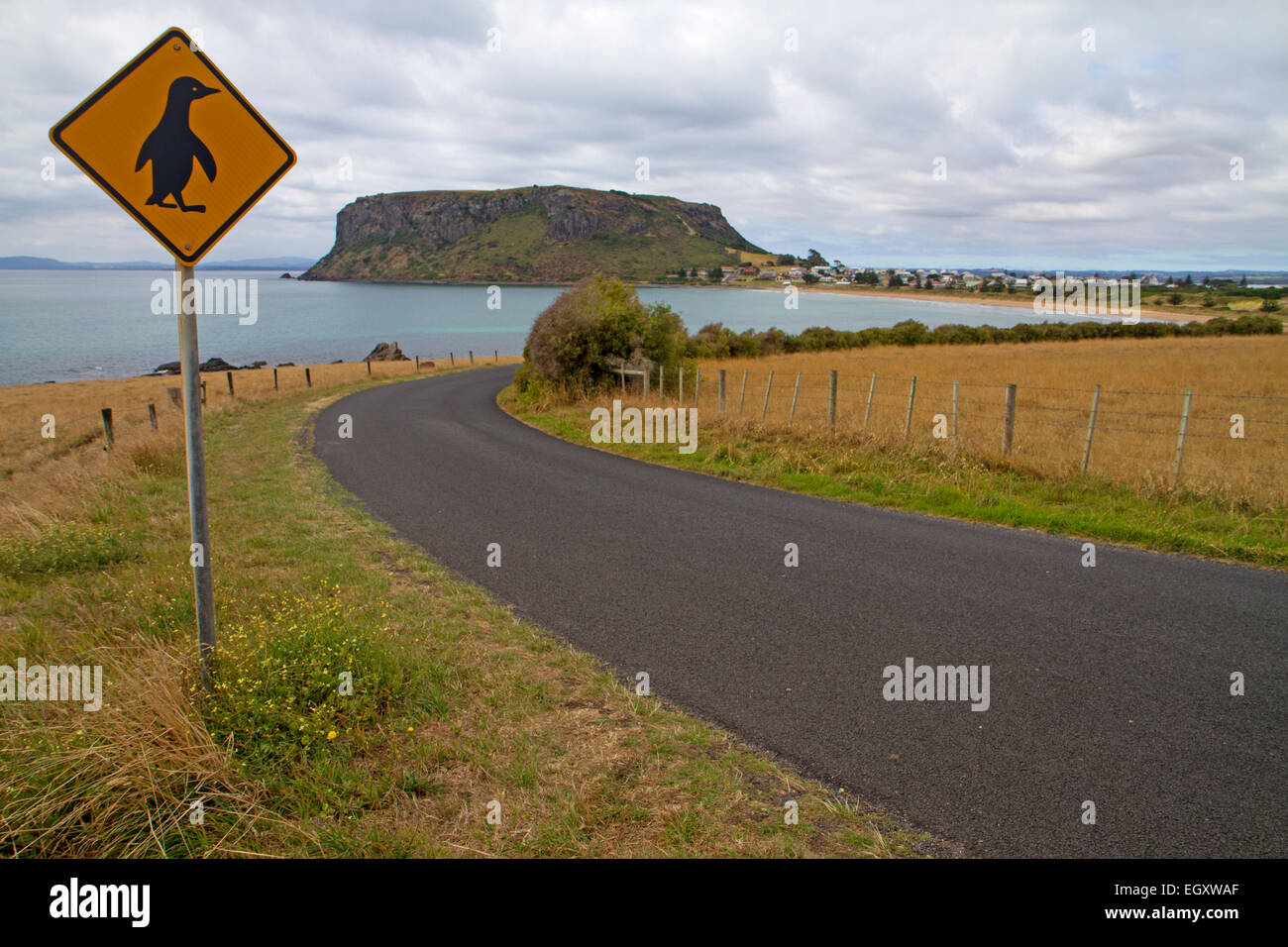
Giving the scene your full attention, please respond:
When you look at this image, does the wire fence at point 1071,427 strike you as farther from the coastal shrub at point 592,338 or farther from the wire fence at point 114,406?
the wire fence at point 114,406

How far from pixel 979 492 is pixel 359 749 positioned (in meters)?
9.86

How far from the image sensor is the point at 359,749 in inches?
161

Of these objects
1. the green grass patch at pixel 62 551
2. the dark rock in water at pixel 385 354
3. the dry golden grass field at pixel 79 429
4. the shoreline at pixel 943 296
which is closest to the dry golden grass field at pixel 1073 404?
the green grass patch at pixel 62 551

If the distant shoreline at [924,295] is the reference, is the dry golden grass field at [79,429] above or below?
below

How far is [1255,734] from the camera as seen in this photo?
14.8ft

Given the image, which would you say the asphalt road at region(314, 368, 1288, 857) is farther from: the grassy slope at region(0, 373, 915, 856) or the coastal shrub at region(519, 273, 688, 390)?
the coastal shrub at region(519, 273, 688, 390)

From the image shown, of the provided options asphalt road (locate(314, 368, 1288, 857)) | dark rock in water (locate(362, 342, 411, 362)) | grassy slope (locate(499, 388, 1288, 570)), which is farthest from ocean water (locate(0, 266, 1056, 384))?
asphalt road (locate(314, 368, 1288, 857))

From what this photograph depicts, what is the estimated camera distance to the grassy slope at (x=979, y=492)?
903cm

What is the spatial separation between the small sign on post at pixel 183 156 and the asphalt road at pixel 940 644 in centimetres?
353

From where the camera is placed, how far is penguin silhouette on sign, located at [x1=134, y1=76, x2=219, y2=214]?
3594 mm

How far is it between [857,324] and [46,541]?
82.3m

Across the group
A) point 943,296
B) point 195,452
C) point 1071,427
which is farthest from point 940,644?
point 943,296

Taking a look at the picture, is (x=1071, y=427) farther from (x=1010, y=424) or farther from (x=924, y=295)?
(x=924, y=295)

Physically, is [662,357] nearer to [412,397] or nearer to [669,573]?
[412,397]
